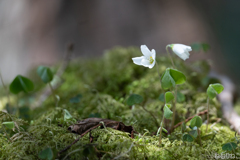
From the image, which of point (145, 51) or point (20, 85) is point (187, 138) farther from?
point (20, 85)

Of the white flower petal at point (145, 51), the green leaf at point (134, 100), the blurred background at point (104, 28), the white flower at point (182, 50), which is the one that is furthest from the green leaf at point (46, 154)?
the blurred background at point (104, 28)

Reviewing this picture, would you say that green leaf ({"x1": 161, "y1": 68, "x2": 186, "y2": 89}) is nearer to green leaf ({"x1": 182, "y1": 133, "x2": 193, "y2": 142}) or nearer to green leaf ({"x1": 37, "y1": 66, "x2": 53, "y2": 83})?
green leaf ({"x1": 182, "y1": 133, "x2": 193, "y2": 142})

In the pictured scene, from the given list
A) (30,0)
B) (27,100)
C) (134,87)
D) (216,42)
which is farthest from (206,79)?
(30,0)

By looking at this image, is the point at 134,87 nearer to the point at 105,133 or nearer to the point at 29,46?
the point at 105,133

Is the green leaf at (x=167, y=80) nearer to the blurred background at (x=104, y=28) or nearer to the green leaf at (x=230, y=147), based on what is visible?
the green leaf at (x=230, y=147)

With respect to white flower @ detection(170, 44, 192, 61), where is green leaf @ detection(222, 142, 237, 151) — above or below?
below

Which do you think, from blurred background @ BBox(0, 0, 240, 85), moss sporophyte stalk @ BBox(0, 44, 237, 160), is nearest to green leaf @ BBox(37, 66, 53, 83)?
moss sporophyte stalk @ BBox(0, 44, 237, 160)
